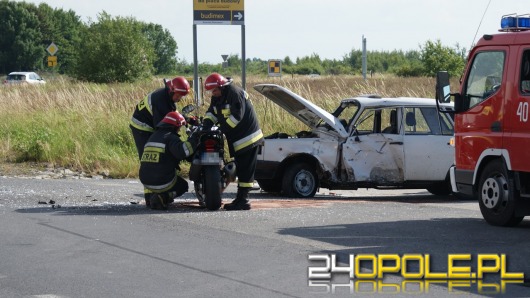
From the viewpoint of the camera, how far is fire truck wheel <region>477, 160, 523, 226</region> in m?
12.1

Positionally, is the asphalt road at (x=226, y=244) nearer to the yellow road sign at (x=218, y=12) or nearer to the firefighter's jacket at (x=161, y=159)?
the firefighter's jacket at (x=161, y=159)

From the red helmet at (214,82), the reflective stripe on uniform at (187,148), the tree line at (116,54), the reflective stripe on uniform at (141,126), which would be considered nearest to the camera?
the reflective stripe on uniform at (187,148)

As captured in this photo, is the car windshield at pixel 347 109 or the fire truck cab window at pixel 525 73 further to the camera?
the car windshield at pixel 347 109

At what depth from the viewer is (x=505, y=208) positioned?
39.9 ft

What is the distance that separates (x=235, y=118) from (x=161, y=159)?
3.69ft

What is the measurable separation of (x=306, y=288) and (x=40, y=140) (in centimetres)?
1432

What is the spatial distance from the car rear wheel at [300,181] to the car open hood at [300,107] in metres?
0.78

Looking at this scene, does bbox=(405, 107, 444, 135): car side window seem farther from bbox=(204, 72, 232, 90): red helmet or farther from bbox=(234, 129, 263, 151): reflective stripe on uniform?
bbox=(204, 72, 232, 90): red helmet

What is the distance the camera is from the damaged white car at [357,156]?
16344 mm

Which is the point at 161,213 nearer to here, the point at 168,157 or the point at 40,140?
the point at 168,157

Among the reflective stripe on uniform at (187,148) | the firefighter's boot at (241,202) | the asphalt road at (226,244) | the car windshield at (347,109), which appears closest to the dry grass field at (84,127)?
the car windshield at (347,109)

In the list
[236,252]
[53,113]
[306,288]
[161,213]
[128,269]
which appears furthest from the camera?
[53,113]

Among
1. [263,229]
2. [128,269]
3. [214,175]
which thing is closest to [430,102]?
[214,175]

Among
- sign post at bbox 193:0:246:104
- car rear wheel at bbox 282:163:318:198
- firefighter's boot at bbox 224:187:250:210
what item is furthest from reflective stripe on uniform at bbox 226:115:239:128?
sign post at bbox 193:0:246:104
